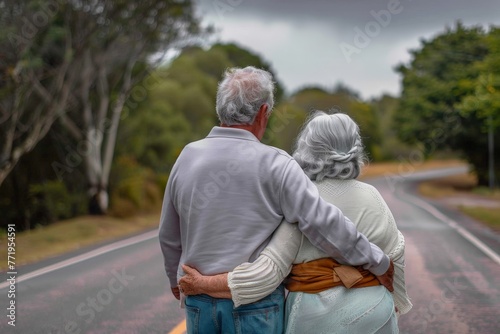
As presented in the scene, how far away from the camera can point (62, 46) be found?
19.3m

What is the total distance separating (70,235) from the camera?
53.5 ft

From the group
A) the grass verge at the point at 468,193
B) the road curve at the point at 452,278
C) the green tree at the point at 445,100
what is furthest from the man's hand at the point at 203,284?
the green tree at the point at 445,100

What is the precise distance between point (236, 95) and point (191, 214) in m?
0.53

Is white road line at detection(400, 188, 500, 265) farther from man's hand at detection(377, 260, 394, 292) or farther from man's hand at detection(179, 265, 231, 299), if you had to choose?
man's hand at detection(179, 265, 231, 299)

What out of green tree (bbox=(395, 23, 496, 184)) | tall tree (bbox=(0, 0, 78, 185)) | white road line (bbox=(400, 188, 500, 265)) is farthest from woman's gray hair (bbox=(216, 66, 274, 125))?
green tree (bbox=(395, 23, 496, 184))

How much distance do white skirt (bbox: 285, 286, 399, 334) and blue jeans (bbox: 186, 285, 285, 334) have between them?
0.08m

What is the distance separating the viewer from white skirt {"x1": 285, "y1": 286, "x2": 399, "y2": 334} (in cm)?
290

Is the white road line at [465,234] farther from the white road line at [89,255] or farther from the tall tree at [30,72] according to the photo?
the tall tree at [30,72]

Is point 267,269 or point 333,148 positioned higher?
point 333,148

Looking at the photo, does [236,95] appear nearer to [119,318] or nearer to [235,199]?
[235,199]

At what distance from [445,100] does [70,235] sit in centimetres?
3234

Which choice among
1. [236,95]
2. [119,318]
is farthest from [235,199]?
[119,318]

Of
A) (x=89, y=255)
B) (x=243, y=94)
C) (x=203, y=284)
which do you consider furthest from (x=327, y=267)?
(x=89, y=255)

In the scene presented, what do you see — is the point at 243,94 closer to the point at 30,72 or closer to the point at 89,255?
the point at 89,255
